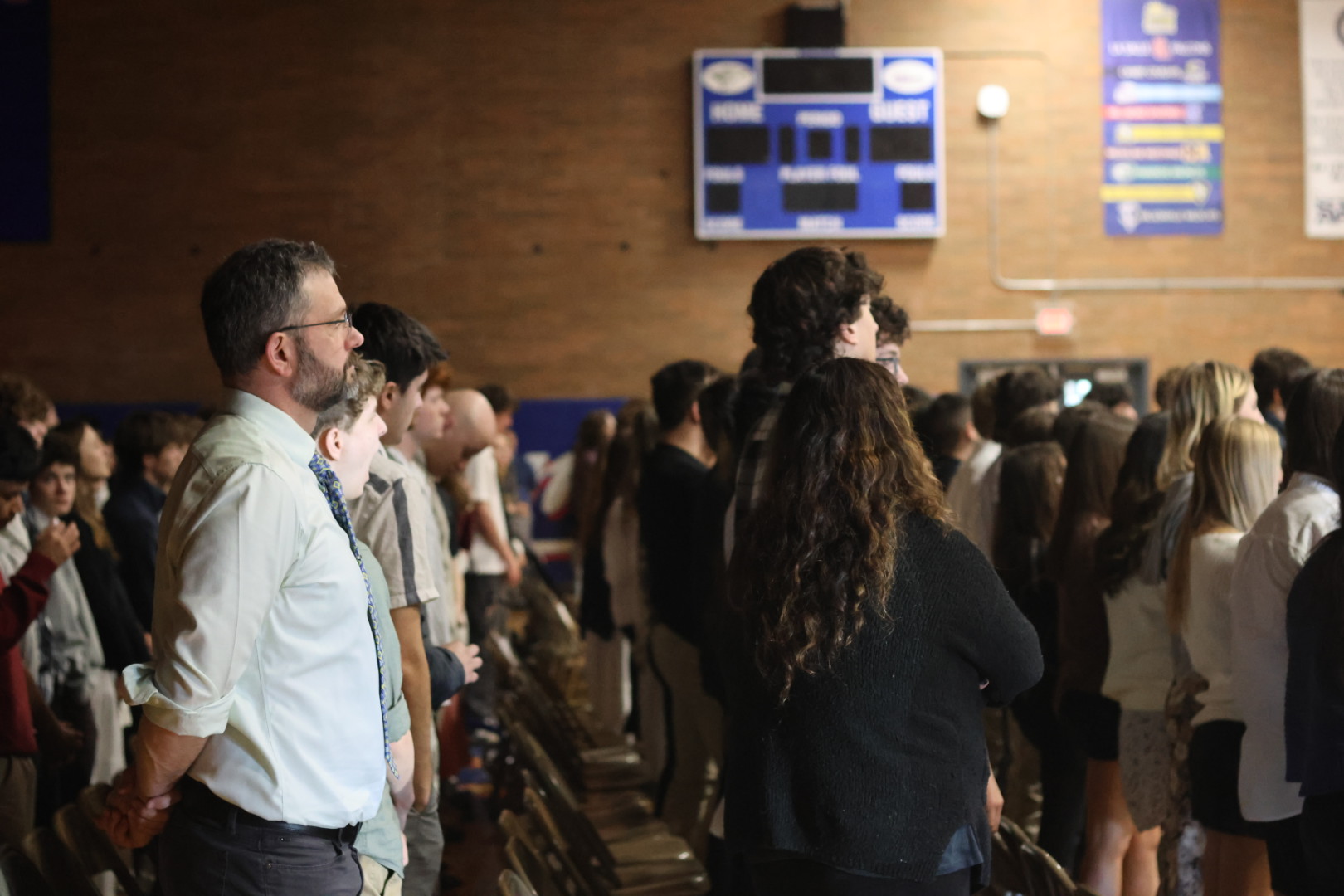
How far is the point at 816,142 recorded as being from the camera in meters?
9.82

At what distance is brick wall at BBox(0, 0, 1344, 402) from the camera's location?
32.7 feet

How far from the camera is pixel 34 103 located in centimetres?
986

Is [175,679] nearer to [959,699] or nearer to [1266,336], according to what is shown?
[959,699]

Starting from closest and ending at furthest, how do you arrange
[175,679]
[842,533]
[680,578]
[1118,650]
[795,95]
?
Result: [175,679] → [842,533] → [1118,650] → [680,578] → [795,95]

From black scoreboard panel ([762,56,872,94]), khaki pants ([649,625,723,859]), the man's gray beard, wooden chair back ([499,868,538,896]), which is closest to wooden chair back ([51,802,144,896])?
wooden chair back ([499,868,538,896])

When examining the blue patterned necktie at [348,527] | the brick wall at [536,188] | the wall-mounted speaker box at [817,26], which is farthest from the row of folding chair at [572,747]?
the wall-mounted speaker box at [817,26]

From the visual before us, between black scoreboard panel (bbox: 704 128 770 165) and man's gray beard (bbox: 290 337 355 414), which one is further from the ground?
black scoreboard panel (bbox: 704 128 770 165)

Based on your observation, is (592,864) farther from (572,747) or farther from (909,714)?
(909,714)

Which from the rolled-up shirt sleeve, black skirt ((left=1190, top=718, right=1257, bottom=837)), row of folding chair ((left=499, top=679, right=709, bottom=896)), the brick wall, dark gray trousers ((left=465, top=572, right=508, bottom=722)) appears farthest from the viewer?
the brick wall

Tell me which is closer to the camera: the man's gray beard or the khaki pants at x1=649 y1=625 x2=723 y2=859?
the man's gray beard

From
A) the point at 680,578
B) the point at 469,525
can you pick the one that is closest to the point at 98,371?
the point at 469,525

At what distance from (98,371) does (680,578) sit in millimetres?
7691

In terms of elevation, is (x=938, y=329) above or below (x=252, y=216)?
below

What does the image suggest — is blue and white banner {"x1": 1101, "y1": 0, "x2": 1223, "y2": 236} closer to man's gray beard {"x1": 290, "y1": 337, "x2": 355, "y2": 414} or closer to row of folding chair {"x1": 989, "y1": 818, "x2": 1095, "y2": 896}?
row of folding chair {"x1": 989, "y1": 818, "x2": 1095, "y2": 896}
